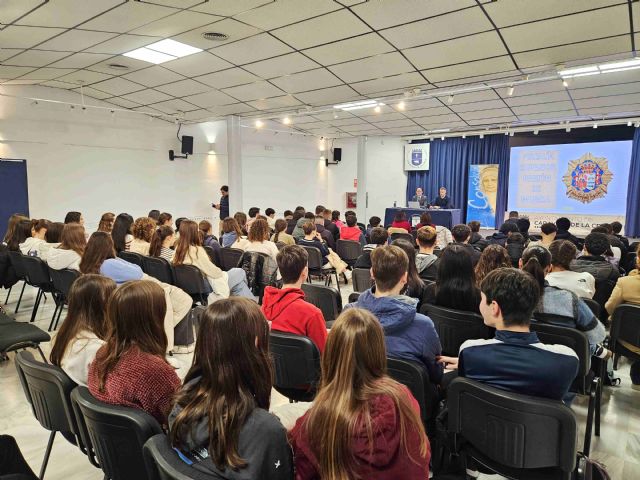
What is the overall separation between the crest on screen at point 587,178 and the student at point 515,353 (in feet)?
33.9

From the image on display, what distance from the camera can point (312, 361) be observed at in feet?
7.30

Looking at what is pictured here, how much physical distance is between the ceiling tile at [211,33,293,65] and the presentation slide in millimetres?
8462

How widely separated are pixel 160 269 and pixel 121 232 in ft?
4.18

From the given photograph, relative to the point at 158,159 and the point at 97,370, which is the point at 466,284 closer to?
the point at 97,370

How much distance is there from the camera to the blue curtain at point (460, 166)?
1188 centimetres

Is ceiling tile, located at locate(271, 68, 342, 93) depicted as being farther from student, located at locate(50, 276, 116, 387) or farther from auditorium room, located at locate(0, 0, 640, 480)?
student, located at locate(50, 276, 116, 387)

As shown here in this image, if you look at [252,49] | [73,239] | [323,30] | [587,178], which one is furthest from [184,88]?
[587,178]

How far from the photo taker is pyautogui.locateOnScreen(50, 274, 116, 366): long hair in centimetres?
199

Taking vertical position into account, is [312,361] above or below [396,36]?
below

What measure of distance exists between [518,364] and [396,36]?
4217 mm

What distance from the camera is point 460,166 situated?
12.7 metres

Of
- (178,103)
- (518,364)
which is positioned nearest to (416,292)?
(518,364)

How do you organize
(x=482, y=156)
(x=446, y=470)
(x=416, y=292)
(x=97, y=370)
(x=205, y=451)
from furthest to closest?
(x=482, y=156)
(x=416, y=292)
(x=446, y=470)
(x=97, y=370)
(x=205, y=451)

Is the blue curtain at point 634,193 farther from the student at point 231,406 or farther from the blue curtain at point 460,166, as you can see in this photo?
the student at point 231,406
